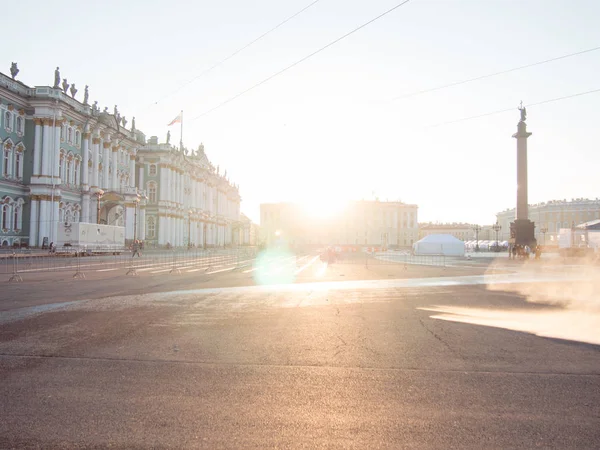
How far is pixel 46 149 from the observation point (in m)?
47.8

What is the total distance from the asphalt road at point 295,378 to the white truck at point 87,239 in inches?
1393

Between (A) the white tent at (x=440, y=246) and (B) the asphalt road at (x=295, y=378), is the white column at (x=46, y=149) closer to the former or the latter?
(B) the asphalt road at (x=295, y=378)

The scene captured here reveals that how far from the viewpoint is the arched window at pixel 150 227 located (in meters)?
74.4

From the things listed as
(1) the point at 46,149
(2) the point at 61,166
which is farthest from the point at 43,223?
(1) the point at 46,149

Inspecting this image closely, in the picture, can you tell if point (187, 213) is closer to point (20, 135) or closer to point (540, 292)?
point (20, 135)

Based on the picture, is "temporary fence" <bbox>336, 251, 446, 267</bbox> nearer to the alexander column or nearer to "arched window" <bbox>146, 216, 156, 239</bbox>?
the alexander column

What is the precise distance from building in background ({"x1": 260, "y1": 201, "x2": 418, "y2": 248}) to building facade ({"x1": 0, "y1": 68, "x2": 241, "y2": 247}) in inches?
3590

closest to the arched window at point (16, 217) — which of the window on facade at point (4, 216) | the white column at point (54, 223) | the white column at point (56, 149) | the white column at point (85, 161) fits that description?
the window on facade at point (4, 216)

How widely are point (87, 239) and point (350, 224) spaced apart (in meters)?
133

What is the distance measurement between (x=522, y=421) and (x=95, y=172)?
61100 mm

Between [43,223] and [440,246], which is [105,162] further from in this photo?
[440,246]

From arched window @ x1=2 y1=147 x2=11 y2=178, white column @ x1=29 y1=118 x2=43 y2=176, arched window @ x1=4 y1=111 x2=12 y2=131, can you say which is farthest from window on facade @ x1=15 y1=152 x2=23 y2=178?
arched window @ x1=4 y1=111 x2=12 y2=131

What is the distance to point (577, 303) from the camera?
42.4 ft

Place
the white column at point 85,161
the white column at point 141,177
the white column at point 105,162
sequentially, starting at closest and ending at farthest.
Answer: the white column at point 85,161
the white column at point 105,162
the white column at point 141,177
